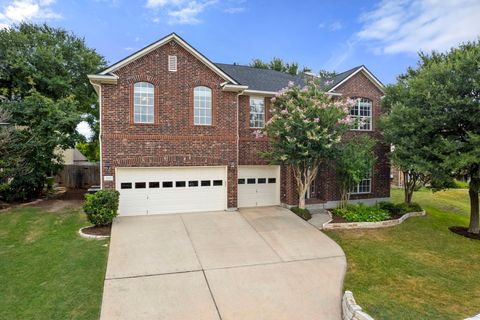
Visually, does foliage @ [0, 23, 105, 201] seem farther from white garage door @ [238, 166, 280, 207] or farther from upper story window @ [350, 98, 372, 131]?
upper story window @ [350, 98, 372, 131]

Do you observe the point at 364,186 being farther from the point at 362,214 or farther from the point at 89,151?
the point at 89,151

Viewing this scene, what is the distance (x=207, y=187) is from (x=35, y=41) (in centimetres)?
1777

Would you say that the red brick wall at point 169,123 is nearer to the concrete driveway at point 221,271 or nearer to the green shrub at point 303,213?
the concrete driveway at point 221,271

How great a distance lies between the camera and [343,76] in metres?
15.8

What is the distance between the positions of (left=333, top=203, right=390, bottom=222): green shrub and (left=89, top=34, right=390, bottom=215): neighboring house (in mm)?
1721

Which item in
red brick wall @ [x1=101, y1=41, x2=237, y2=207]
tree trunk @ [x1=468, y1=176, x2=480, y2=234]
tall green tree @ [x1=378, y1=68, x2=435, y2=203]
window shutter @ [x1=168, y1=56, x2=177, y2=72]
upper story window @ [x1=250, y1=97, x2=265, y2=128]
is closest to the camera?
tall green tree @ [x1=378, y1=68, x2=435, y2=203]

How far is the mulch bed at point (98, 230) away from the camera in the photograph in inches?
398

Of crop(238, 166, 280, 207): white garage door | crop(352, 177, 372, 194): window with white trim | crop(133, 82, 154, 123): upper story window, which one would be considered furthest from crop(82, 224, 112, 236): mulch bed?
crop(352, 177, 372, 194): window with white trim

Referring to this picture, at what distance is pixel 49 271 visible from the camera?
725 centimetres

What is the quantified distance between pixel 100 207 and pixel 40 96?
9422 millimetres

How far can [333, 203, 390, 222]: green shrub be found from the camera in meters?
12.6

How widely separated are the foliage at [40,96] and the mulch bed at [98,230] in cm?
704

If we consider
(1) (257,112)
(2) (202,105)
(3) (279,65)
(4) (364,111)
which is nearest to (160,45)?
(2) (202,105)

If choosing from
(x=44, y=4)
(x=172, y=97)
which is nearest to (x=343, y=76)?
(x=172, y=97)
